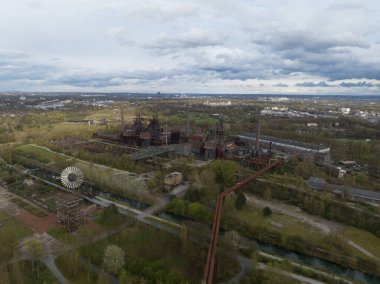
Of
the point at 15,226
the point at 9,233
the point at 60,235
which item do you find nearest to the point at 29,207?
the point at 15,226

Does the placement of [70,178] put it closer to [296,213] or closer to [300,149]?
[296,213]

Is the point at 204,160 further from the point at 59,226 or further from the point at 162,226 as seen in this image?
the point at 59,226

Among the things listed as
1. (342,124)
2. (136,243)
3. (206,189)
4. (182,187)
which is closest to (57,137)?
(182,187)

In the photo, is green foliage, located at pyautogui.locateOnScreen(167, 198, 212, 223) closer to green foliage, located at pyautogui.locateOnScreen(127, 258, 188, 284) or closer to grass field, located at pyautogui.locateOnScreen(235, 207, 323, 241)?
grass field, located at pyautogui.locateOnScreen(235, 207, 323, 241)

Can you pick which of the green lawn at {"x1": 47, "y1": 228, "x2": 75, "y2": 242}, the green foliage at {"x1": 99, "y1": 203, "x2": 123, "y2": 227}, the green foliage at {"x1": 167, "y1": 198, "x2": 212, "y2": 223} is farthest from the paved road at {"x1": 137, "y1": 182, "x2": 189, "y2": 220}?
the green lawn at {"x1": 47, "y1": 228, "x2": 75, "y2": 242}

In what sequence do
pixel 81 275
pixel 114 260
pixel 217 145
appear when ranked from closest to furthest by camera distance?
pixel 114 260
pixel 81 275
pixel 217 145

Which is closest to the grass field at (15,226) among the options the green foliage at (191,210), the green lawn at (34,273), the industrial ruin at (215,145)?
the green lawn at (34,273)

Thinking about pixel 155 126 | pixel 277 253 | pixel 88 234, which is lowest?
pixel 277 253

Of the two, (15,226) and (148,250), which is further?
(15,226)

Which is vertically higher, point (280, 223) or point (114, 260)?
point (114, 260)

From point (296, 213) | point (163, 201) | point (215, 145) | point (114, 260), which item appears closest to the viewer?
point (114, 260)

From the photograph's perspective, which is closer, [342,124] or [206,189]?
[206,189]
